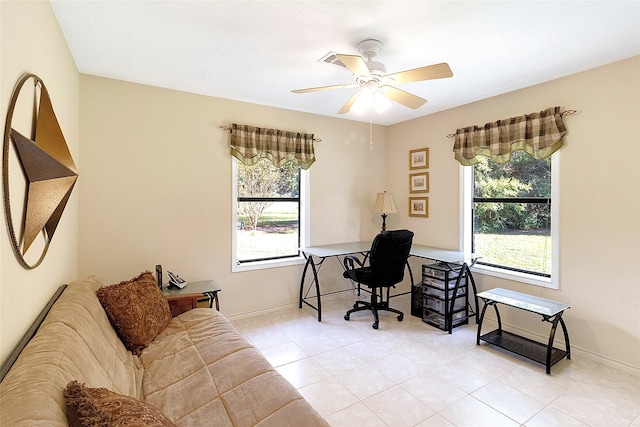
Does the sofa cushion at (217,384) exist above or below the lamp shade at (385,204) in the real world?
below

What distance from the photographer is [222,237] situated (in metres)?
3.41

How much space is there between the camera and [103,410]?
3.01ft

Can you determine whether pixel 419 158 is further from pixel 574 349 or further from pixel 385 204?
pixel 574 349

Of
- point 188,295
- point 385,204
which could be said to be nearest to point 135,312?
point 188,295

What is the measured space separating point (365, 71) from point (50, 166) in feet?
6.04

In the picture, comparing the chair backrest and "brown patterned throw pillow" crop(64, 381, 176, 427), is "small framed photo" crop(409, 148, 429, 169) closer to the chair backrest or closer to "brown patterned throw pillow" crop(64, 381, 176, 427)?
the chair backrest

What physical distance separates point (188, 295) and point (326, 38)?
2334 millimetres

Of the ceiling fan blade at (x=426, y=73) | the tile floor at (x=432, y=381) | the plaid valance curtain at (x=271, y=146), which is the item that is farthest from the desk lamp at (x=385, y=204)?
the ceiling fan blade at (x=426, y=73)

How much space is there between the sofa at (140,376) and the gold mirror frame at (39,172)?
1.21ft

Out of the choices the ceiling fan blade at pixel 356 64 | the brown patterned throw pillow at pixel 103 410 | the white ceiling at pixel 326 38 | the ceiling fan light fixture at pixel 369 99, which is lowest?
the brown patterned throw pillow at pixel 103 410

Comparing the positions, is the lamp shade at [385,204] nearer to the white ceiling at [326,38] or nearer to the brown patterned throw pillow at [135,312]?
the white ceiling at [326,38]

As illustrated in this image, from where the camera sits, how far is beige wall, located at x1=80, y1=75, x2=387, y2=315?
2.79 metres

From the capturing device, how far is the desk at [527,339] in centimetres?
248

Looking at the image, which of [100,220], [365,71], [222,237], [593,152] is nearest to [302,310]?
[222,237]
